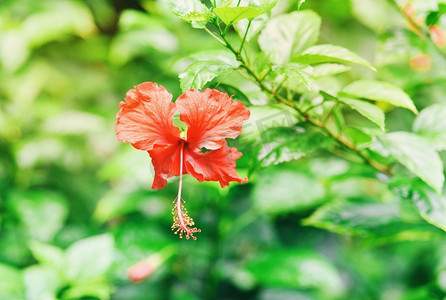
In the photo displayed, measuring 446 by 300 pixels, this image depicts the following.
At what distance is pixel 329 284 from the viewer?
1198 mm

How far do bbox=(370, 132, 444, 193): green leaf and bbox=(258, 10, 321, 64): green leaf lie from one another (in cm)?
25

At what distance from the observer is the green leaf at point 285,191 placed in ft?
3.70

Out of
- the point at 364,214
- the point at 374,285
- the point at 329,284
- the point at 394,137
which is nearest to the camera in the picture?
the point at 394,137

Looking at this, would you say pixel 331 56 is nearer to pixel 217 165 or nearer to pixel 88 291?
pixel 217 165

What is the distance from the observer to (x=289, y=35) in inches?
33.2

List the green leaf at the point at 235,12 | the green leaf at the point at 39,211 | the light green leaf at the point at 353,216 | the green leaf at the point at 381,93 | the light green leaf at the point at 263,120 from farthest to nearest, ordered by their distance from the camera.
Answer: the green leaf at the point at 39,211 → the light green leaf at the point at 353,216 → the light green leaf at the point at 263,120 → the green leaf at the point at 381,93 → the green leaf at the point at 235,12

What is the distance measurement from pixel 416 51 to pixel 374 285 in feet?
3.35

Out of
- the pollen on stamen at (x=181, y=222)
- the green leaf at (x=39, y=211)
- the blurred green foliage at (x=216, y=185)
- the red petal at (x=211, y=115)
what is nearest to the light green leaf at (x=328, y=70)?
the blurred green foliage at (x=216, y=185)

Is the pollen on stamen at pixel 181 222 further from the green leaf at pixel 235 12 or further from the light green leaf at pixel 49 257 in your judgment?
the light green leaf at pixel 49 257

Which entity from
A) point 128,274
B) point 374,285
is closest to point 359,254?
point 374,285

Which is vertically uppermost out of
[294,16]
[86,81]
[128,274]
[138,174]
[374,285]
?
[294,16]

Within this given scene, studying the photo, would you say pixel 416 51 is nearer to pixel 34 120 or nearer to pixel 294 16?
pixel 294 16

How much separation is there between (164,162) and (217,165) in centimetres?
10

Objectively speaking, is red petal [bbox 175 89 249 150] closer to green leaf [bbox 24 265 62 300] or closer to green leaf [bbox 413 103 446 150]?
green leaf [bbox 413 103 446 150]
